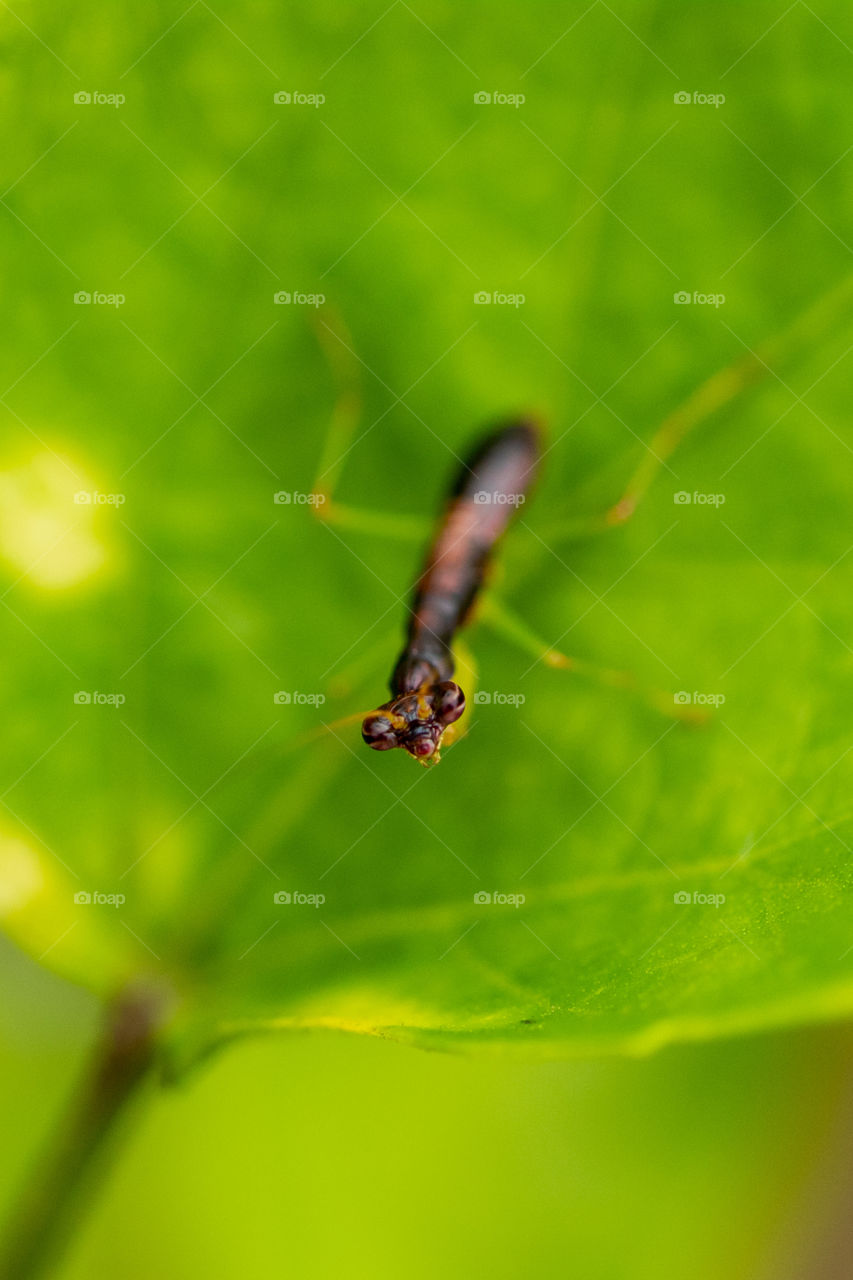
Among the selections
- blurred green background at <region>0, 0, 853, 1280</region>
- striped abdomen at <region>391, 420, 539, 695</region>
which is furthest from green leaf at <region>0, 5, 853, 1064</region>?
striped abdomen at <region>391, 420, 539, 695</region>

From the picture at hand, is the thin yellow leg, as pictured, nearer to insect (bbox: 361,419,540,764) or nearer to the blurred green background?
the blurred green background

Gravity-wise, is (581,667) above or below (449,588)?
below

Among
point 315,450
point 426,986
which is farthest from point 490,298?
point 426,986

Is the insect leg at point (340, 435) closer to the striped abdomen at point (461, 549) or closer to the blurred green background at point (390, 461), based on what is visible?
the blurred green background at point (390, 461)

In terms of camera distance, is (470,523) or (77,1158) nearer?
(77,1158)

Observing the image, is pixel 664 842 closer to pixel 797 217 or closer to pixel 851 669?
pixel 851 669

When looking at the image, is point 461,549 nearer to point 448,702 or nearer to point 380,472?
point 448,702

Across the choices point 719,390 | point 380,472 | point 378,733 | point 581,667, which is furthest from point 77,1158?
point 719,390
